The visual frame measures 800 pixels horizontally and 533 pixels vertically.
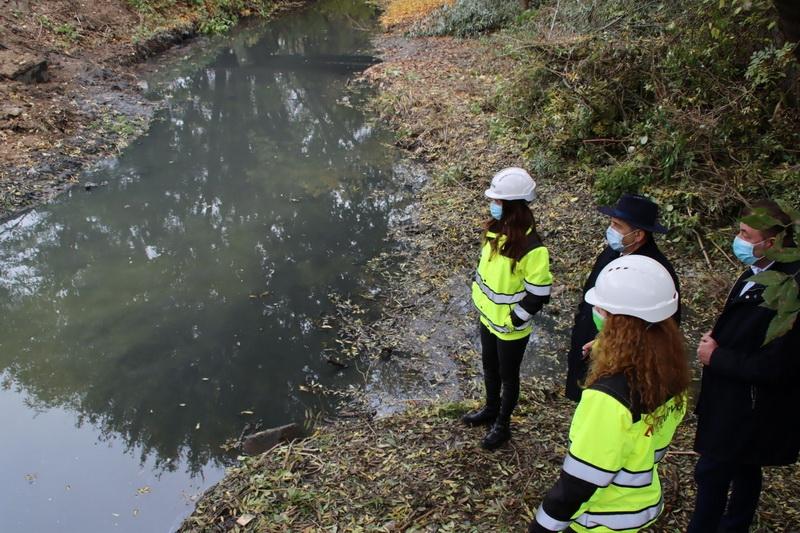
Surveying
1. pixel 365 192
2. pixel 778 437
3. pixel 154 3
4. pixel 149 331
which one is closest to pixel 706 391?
pixel 778 437

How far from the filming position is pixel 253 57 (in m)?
17.2

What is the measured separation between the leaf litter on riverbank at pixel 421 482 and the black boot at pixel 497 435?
6cm

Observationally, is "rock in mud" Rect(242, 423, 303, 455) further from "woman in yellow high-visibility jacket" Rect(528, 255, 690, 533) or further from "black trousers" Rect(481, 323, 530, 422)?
"woman in yellow high-visibility jacket" Rect(528, 255, 690, 533)

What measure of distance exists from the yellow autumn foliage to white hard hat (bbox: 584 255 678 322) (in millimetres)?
20416

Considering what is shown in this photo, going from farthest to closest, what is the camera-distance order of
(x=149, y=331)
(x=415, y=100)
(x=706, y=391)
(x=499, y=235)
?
(x=415, y=100), (x=149, y=331), (x=499, y=235), (x=706, y=391)

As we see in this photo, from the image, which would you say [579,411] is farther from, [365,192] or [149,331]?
[365,192]

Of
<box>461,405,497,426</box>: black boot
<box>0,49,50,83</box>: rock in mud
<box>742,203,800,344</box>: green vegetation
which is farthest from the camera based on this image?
<box>0,49,50,83</box>: rock in mud

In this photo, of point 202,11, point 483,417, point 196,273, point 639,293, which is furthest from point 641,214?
point 202,11

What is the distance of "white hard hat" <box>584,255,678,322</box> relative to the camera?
191 centimetres

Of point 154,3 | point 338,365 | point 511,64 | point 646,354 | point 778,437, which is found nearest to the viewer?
point 646,354

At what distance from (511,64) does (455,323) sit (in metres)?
9.30

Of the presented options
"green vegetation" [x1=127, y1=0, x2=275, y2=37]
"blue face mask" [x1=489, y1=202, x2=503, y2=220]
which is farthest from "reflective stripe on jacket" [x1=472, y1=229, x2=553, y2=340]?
"green vegetation" [x1=127, y1=0, x2=275, y2=37]

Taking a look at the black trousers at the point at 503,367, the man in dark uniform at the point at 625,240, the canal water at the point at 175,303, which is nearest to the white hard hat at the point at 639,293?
the man in dark uniform at the point at 625,240

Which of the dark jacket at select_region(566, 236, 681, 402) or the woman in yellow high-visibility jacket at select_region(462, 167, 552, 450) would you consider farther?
the woman in yellow high-visibility jacket at select_region(462, 167, 552, 450)
